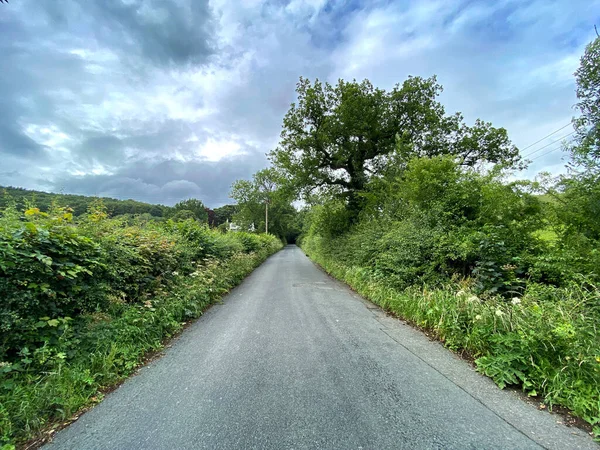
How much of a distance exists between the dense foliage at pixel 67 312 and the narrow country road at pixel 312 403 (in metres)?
0.31

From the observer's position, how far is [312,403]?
94.7 inches

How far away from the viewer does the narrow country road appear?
6.46 feet

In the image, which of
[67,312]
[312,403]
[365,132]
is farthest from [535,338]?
[365,132]

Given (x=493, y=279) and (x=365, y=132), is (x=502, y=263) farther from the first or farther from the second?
(x=365, y=132)

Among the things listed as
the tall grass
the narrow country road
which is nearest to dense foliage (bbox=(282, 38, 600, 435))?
the tall grass

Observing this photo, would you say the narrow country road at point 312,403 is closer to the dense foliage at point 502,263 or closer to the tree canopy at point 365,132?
the dense foliage at point 502,263

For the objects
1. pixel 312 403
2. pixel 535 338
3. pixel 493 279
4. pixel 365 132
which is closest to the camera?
pixel 312 403

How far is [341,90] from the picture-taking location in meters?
12.7

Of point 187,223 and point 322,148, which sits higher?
point 322,148

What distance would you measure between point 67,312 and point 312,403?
291cm

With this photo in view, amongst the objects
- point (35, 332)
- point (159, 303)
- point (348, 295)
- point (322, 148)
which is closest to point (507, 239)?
point (348, 295)

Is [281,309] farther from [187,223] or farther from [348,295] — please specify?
[187,223]

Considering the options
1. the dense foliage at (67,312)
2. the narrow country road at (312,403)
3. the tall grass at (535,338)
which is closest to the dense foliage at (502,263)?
the tall grass at (535,338)

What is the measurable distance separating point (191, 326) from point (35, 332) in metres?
2.43
